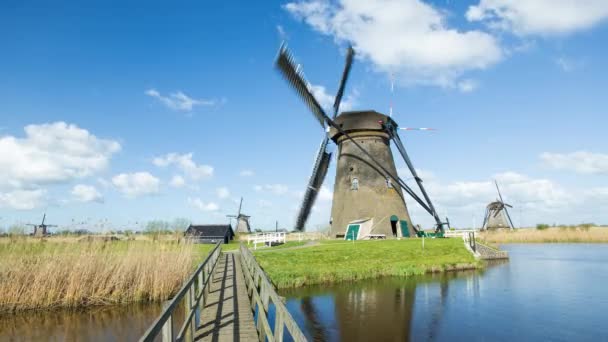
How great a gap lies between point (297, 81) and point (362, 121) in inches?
204

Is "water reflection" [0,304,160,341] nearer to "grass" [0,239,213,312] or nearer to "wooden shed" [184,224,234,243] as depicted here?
"grass" [0,239,213,312]

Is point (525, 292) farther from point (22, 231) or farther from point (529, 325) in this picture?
point (22, 231)

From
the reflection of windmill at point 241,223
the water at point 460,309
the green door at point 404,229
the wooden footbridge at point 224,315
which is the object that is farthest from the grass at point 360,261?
the reflection of windmill at point 241,223

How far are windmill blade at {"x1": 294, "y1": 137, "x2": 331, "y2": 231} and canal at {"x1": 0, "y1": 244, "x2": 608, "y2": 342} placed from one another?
12890 millimetres

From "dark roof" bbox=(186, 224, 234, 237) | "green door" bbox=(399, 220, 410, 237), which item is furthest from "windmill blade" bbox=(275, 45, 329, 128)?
"dark roof" bbox=(186, 224, 234, 237)

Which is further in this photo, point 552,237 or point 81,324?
point 552,237

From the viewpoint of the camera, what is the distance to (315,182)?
96.9 ft

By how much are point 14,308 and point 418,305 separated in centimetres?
1170

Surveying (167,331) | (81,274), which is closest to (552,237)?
(81,274)

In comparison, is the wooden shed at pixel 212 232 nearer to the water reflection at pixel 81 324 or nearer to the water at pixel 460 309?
the water at pixel 460 309

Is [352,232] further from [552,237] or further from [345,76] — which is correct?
[552,237]

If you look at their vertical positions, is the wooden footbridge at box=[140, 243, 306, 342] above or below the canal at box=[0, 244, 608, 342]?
above

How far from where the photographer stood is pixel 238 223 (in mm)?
55906

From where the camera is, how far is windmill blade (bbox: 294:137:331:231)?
2925 centimetres
